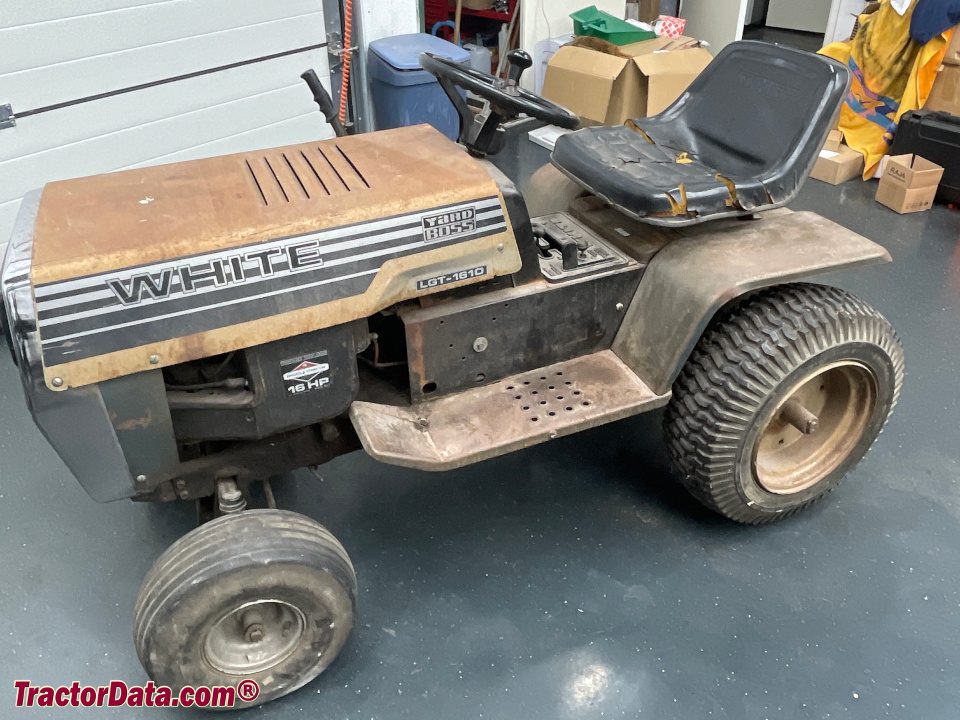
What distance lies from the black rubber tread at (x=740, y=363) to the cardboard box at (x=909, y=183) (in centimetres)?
242

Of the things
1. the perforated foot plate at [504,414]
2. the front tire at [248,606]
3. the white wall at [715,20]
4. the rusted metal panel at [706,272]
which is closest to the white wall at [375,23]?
the white wall at [715,20]

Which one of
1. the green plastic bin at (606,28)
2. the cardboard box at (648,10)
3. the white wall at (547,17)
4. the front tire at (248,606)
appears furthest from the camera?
the cardboard box at (648,10)

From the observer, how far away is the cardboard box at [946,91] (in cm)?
434

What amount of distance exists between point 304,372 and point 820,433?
154cm

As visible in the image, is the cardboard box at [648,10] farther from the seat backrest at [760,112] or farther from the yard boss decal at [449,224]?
the yard boss decal at [449,224]

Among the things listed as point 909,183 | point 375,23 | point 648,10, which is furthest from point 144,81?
point 648,10

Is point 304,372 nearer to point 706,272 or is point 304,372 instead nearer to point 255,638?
point 255,638

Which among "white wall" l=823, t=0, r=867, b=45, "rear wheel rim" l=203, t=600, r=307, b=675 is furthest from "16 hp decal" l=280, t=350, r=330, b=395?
"white wall" l=823, t=0, r=867, b=45

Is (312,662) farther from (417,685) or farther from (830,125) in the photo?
(830,125)

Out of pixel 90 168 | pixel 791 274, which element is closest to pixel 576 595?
pixel 791 274

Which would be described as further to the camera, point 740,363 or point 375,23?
point 375,23

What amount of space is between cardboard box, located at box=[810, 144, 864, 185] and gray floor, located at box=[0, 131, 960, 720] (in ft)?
Result: 7.52

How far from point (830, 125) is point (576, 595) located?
1506 millimetres

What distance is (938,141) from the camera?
164 inches
